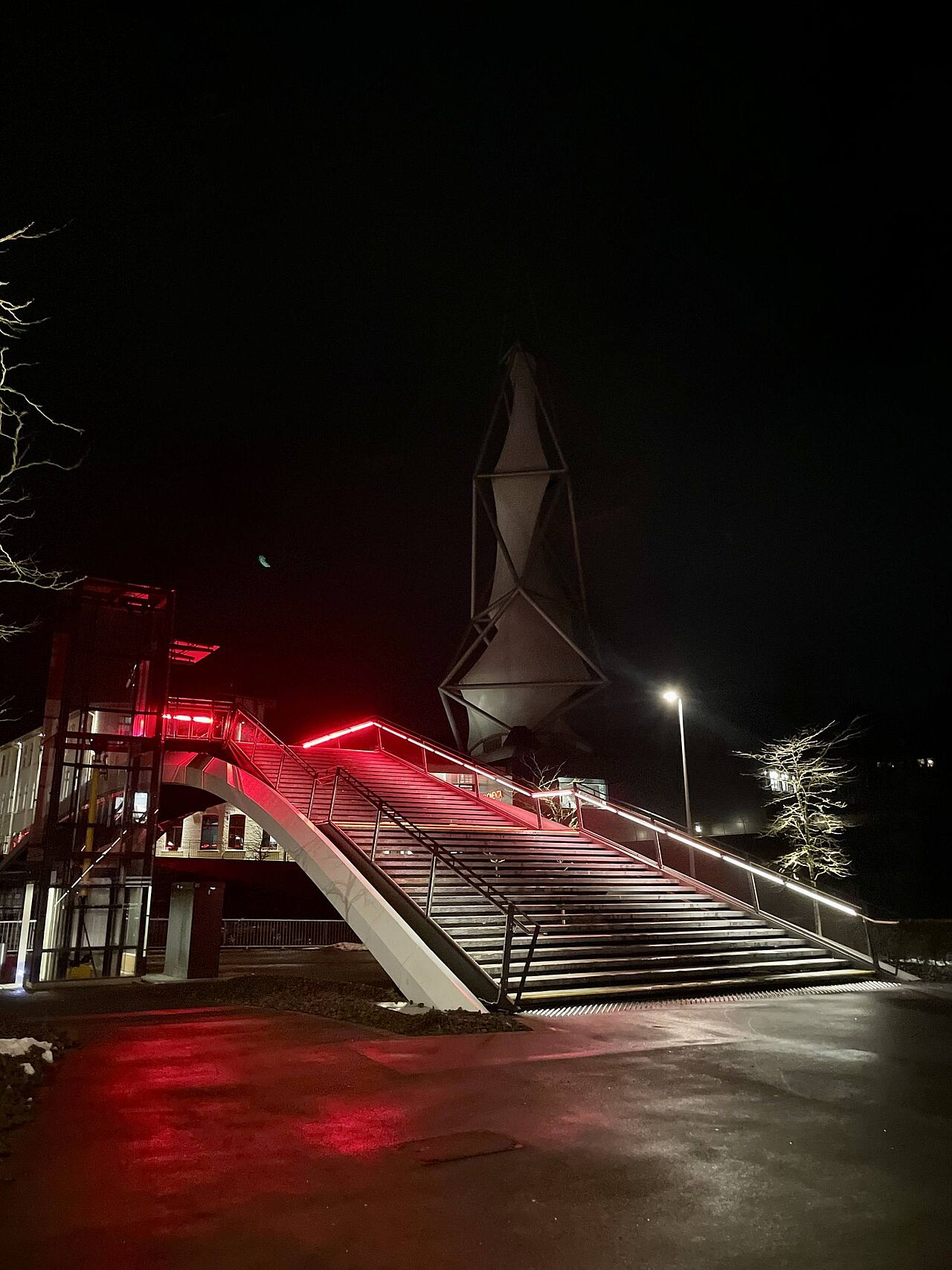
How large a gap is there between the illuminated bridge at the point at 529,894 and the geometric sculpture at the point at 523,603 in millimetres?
9866

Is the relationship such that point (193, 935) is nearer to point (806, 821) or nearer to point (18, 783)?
point (806, 821)

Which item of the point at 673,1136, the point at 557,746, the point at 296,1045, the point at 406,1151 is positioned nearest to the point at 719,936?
the point at 296,1045

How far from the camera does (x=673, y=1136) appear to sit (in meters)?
4.77

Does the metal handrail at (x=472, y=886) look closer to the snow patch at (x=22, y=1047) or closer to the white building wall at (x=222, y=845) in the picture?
the snow patch at (x=22, y=1047)

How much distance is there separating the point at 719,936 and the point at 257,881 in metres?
27.4

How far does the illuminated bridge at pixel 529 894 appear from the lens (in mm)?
10711

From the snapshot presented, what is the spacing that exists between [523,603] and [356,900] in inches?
812

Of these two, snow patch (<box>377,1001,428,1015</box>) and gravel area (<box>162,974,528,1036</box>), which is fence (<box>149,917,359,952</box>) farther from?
snow patch (<box>377,1001,428,1015</box>)

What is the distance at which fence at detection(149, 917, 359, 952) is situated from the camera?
2466cm

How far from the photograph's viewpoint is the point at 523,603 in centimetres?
3209

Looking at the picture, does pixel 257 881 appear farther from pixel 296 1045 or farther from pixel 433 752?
pixel 296 1045

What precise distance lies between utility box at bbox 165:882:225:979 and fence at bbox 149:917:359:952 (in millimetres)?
7787

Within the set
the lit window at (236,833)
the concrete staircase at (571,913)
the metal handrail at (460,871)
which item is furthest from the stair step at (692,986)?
the lit window at (236,833)

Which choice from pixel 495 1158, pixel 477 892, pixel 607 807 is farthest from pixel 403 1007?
pixel 607 807
